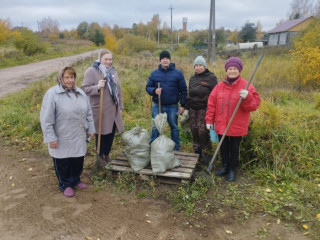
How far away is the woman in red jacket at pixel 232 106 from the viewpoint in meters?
3.26

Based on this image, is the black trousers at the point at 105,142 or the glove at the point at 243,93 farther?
the black trousers at the point at 105,142

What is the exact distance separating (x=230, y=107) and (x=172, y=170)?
1179 millimetres

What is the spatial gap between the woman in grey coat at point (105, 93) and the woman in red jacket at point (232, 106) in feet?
4.43

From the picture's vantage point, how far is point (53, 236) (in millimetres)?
2637

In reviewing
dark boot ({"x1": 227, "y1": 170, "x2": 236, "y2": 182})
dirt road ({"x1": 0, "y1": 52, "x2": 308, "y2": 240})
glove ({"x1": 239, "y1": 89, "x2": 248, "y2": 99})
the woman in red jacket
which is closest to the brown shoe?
dirt road ({"x1": 0, "y1": 52, "x2": 308, "y2": 240})

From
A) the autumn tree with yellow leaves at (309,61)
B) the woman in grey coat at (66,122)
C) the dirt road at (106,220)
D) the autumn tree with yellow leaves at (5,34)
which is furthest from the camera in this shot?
the autumn tree with yellow leaves at (5,34)

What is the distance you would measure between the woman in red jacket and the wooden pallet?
548 millimetres

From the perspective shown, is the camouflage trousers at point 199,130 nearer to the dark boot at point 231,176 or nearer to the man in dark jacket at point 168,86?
the man in dark jacket at point 168,86

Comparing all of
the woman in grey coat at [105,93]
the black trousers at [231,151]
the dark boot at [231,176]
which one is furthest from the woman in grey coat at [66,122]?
the dark boot at [231,176]

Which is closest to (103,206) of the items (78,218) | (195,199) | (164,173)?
(78,218)

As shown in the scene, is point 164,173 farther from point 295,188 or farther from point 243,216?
point 295,188

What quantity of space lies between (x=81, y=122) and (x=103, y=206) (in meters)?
1.07

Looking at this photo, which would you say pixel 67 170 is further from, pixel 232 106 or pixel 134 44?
→ pixel 134 44

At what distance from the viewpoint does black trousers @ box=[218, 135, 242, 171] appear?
3578 mm
